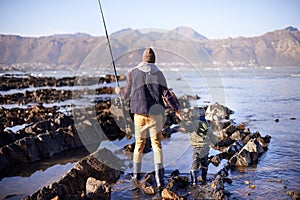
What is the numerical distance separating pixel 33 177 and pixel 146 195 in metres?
2.85

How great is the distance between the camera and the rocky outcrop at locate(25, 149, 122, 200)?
4.91m

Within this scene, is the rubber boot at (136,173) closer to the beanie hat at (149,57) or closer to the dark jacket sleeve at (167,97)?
the dark jacket sleeve at (167,97)

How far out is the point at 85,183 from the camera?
626 centimetres

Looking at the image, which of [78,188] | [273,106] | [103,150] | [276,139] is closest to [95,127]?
[103,150]

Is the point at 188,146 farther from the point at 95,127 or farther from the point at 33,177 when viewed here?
the point at 33,177

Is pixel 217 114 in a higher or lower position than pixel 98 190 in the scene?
higher

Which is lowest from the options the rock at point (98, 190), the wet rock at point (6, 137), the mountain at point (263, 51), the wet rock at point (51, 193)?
the rock at point (98, 190)

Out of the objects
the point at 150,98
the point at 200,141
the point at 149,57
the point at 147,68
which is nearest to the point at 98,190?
the point at 150,98

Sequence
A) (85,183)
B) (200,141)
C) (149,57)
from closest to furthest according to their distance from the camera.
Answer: (149,57) < (85,183) < (200,141)

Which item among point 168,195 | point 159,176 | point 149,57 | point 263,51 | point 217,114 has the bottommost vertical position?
point 168,195

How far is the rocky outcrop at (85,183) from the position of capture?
16.1 ft

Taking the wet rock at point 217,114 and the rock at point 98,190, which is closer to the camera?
the rock at point 98,190

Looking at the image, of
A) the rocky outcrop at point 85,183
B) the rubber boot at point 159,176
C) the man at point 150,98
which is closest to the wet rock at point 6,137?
the rocky outcrop at point 85,183

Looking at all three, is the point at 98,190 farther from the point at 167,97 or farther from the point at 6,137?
the point at 6,137
